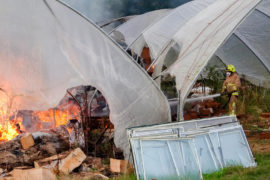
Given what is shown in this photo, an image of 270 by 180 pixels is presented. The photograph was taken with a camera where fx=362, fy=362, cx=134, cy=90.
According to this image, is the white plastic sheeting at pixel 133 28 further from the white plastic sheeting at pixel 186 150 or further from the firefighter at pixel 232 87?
the white plastic sheeting at pixel 186 150

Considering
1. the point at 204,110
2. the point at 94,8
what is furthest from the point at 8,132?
the point at 94,8

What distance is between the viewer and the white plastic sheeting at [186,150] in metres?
5.29

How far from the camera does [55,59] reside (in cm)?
643

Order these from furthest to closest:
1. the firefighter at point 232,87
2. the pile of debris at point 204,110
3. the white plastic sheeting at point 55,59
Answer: the pile of debris at point 204,110 < the firefighter at point 232,87 < the white plastic sheeting at point 55,59

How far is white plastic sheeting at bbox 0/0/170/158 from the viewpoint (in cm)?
631

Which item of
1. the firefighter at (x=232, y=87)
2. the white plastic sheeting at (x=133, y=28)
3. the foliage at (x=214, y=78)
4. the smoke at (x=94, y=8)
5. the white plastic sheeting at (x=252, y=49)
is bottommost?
the firefighter at (x=232, y=87)

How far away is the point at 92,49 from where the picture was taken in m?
6.55

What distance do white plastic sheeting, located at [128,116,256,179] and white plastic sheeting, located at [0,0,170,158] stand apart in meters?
0.96

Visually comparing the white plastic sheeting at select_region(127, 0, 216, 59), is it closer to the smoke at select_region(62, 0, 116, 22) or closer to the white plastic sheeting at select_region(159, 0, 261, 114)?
the white plastic sheeting at select_region(159, 0, 261, 114)

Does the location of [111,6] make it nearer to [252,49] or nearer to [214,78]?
[214,78]

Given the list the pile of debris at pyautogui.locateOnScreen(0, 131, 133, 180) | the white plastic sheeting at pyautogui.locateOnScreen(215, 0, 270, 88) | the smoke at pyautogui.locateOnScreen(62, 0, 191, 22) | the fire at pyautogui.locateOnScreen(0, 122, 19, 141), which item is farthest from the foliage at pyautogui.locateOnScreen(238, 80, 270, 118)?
the smoke at pyautogui.locateOnScreen(62, 0, 191, 22)

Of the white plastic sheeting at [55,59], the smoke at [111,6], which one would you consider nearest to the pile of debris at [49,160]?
the white plastic sheeting at [55,59]

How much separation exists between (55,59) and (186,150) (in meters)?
2.81

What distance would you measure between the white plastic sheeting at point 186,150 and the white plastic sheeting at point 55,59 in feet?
3.16
